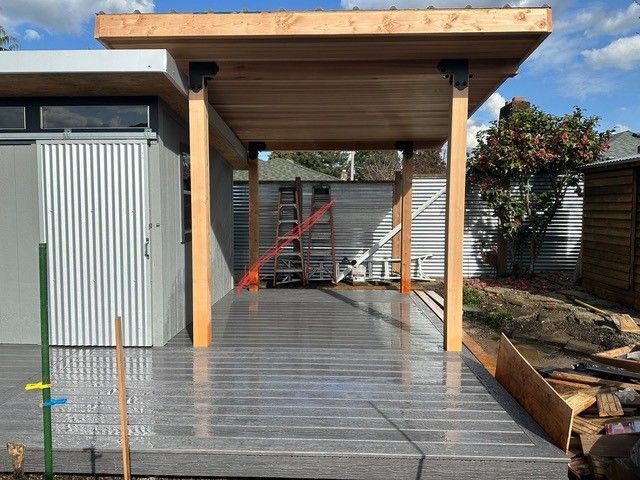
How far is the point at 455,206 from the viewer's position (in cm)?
378

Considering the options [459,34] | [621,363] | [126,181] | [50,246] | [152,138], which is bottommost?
[621,363]

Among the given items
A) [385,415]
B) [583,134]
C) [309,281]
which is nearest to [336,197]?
[309,281]

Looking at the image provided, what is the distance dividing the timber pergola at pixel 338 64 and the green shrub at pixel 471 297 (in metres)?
3.62

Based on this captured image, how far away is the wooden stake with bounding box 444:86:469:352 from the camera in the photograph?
3.74 m

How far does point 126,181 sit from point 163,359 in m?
1.54

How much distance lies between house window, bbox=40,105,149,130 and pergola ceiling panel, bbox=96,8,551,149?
1.88ft

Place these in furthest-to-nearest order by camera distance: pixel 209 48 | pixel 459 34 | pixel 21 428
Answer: pixel 209 48, pixel 459 34, pixel 21 428

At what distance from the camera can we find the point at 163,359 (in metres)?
3.71

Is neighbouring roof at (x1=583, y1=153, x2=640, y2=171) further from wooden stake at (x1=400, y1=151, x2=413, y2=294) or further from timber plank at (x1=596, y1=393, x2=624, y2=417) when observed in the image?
timber plank at (x1=596, y1=393, x2=624, y2=417)

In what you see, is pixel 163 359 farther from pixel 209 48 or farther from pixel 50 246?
pixel 209 48

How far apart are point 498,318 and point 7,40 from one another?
52.2 ft

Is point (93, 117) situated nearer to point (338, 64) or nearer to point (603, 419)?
point (338, 64)

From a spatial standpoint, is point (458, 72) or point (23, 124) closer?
point (458, 72)

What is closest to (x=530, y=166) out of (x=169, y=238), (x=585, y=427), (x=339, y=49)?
(x=339, y=49)
